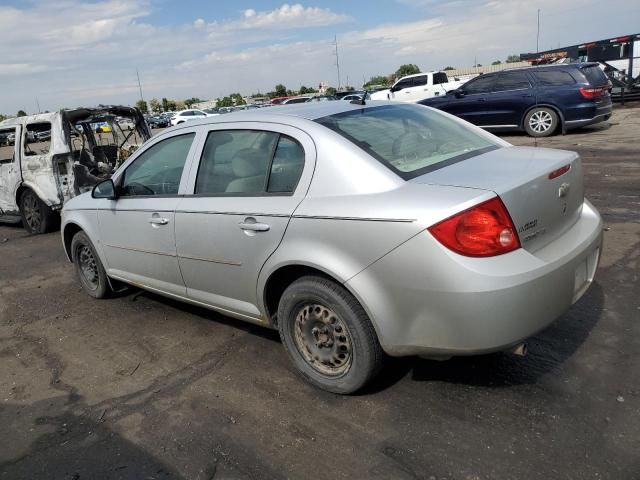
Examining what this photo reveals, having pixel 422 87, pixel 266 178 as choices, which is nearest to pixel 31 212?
pixel 266 178

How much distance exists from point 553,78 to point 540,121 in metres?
0.99

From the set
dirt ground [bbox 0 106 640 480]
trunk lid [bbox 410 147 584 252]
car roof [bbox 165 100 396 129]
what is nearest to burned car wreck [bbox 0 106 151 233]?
dirt ground [bbox 0 106 640 480]

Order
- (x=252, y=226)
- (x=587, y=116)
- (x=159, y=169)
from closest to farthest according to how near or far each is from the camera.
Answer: (x=252, y=226) < (x=159, y=169) < (x=587, y=116)

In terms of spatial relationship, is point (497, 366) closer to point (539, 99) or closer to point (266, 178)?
point (266, 178)

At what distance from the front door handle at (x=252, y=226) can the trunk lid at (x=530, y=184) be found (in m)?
0.90

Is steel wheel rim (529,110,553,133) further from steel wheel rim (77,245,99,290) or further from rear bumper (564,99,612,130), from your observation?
steel wheel rim (77,245,99,290)

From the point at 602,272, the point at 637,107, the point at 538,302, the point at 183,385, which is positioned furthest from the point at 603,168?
the point at 637,107

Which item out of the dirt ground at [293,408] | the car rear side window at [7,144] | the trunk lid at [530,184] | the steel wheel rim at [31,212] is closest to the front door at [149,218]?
the dirt ground at [293,408]

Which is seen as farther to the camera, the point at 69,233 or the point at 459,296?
the point at 69,233

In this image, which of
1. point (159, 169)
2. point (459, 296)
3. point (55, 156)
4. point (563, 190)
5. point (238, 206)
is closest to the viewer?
point (459, 296)

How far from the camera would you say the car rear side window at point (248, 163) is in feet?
10.3

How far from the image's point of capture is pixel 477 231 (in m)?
2.45

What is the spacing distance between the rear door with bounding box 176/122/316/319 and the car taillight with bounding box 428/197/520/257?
882 mm

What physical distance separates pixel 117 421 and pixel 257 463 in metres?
0.97
